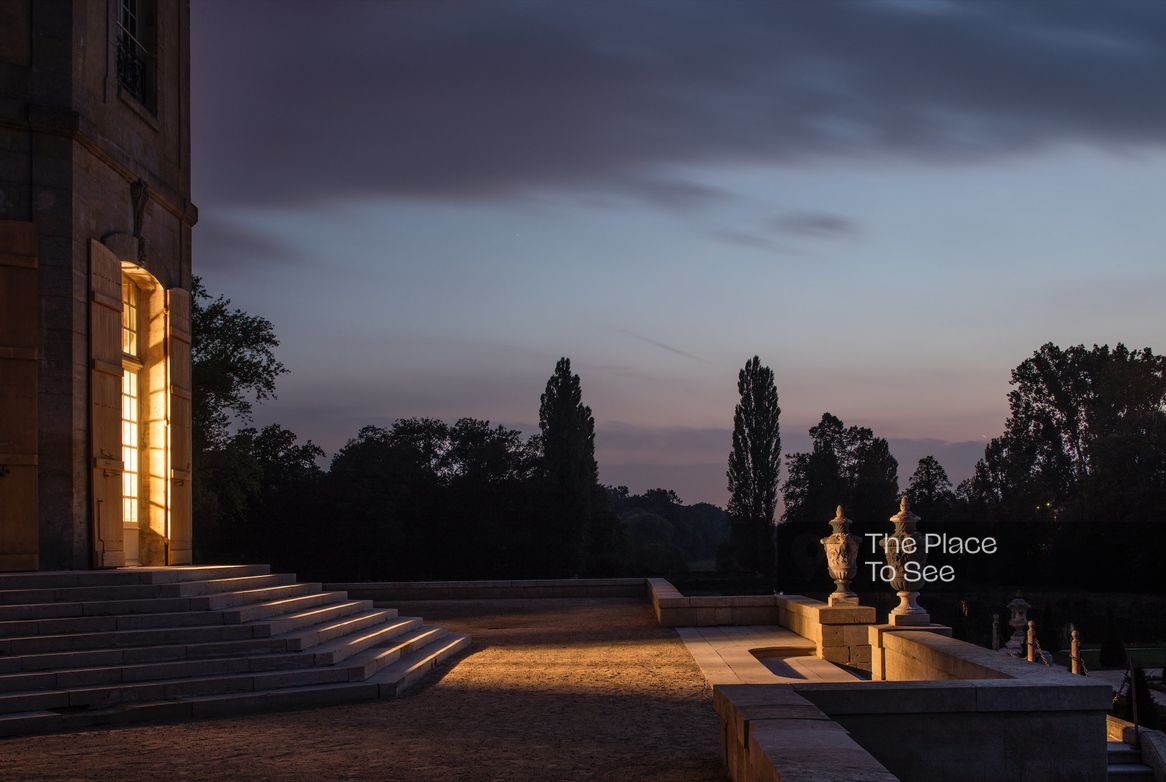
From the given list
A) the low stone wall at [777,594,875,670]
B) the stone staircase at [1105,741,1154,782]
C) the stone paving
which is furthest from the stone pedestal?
the stone staircase at [1105,741,1154,782]

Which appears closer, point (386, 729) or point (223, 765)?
point (223, 765)

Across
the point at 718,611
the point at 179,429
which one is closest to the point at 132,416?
the point at 179,429

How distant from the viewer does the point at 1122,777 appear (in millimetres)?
14266

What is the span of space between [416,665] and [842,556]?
5789mm

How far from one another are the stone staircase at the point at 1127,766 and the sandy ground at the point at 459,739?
5.65 m

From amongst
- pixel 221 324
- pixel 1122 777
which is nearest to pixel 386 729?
pixel 1122 777

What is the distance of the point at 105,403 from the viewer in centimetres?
1311

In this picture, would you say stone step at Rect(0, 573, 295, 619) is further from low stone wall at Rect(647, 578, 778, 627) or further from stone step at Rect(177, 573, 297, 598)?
low stone wall at Rect(647, 578, 778, 627)

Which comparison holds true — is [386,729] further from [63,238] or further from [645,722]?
[63,238]

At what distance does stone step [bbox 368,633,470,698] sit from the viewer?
10.9m

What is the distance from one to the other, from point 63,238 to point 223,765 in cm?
714

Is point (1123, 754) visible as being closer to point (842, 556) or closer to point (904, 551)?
point (842, 556)

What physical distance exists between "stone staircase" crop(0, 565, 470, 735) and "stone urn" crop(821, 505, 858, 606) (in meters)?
5.47

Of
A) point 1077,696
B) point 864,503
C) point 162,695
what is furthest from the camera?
point 864,503
